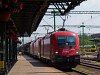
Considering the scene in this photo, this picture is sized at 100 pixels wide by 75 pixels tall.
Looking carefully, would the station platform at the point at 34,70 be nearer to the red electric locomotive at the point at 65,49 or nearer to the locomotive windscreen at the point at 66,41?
the red electric locomotive at the point at 65,49

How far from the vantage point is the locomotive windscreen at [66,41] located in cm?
→ 2920

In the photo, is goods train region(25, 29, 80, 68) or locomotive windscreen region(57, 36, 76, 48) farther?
locomotive windscreen region(57, 36, 76, 48)

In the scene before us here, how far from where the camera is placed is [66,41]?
2947cm

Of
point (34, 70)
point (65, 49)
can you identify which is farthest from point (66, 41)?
point (34, 70)

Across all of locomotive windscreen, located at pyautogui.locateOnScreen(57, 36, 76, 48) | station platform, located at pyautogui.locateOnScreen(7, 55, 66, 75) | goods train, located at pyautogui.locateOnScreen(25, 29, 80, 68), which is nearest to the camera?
station platform, located at pyautogui.locateOnScreen(7, 55, 66, 75)

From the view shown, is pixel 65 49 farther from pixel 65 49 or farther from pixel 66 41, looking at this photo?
pixel 66 41

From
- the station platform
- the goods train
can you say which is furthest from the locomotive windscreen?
the station platform

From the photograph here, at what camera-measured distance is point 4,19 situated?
10422 mm

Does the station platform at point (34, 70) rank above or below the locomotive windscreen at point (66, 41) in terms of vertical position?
below

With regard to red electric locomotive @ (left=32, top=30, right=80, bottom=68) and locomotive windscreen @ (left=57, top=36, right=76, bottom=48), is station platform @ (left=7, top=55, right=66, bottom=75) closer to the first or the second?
red electric locomotive @ (left=32, top=30, right=80, bottom=68)

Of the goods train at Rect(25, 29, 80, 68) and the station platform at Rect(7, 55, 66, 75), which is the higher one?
the goods train at Rect(25, 29, 80, 68)

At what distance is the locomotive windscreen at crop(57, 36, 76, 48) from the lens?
1150 inches

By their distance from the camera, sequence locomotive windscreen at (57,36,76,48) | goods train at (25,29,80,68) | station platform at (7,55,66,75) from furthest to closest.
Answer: locomotive windscreen at (57,36,76,48) → goods train at (25,29,80,68) → station platform at (7,55,66,75)

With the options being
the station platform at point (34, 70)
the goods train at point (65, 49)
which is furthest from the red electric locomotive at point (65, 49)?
the station platform at point (34, 70)
